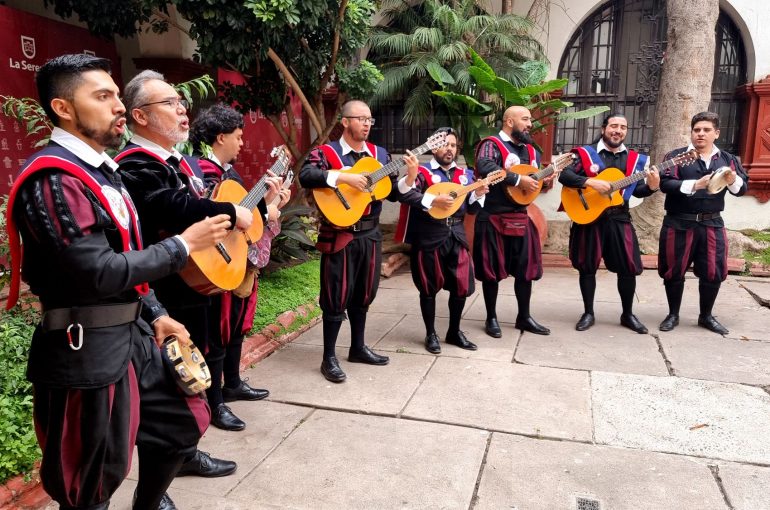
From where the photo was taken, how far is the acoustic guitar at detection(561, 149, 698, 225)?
4.63 metres

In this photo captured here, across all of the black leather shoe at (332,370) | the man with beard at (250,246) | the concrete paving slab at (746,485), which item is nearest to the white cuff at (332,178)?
the man with beard at (250,246)

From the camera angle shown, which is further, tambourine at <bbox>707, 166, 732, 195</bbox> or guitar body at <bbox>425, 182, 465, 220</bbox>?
tambourine at <bbox>707, 166, 732, 195</bbox>

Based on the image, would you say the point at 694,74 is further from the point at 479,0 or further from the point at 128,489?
the point at 128,489

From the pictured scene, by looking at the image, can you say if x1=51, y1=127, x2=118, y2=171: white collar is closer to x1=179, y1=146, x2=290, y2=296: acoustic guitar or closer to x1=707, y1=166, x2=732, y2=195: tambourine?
x1=179, y1=146, x2=290, y2=296: acoustic guitar

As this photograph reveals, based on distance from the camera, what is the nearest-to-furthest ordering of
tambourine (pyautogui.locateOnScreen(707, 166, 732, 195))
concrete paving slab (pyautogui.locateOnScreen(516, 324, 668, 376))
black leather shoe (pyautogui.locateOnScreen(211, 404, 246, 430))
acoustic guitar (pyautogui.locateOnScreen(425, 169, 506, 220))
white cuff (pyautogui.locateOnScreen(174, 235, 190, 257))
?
white cuff (pyautogui.locateOnScreen(174, 235, 190, 257)) < black leather shoe (pyautogui.locateOnScreen(211, 404, 246, 430)) < concrete paving slab (pyautogui.locateOnScreen(516, 324, 668, 376)) < acoustic guitar (pyautogui.locateOnScreen(425, 169, 506, 220)) < tambourine (pyautogui.locateOnScreen(707, 166, 732, 195))

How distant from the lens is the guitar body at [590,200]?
4.74 m

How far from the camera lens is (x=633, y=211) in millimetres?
8211

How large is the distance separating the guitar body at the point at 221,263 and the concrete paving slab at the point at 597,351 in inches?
96.2

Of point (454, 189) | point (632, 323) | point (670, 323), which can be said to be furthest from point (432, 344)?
point (670, 323)

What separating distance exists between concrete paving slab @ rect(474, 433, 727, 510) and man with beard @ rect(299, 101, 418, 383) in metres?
1.40

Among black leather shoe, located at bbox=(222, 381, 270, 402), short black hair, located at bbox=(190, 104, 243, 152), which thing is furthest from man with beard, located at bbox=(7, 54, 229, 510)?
black leather shoe, located at bbox=(222, 381, 270, 402)

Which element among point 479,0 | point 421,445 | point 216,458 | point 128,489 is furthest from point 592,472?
point 479,0

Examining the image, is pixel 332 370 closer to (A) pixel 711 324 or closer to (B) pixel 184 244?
(B) pixel 184 244

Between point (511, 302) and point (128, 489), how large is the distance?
14.3 ft
